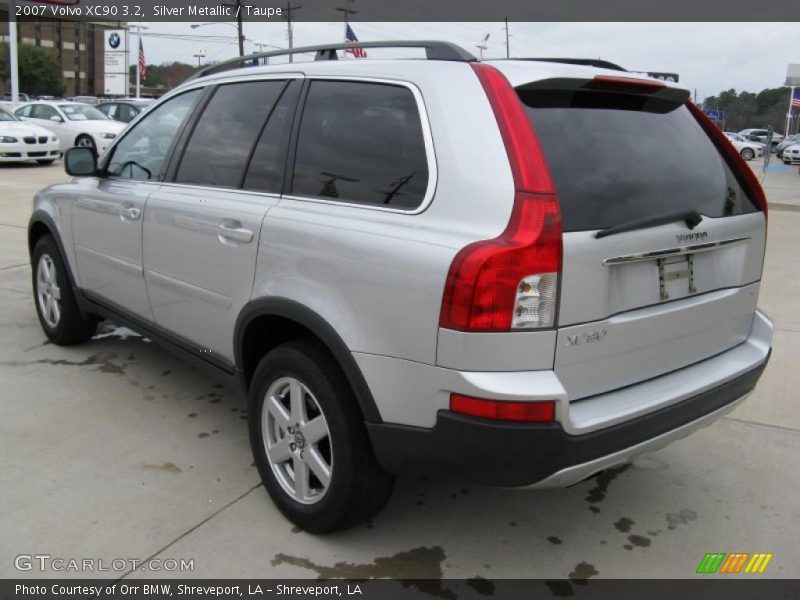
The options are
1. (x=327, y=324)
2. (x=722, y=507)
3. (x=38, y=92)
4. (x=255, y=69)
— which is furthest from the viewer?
(x=38, y=92)

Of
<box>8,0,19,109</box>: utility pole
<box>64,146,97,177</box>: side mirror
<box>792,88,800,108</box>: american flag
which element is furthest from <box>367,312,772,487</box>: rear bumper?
<box>792,88,800,108</box>: american flag

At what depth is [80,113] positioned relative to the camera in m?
19.9

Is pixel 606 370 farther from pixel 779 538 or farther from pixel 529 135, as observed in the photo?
pixel 779 538

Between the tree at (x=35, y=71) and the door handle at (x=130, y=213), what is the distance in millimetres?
89301

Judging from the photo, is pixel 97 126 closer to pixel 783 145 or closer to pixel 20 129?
pixel 20 129

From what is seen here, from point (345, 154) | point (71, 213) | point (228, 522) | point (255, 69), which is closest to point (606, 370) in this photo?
point (345, 154)

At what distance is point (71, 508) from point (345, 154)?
5.98 feet

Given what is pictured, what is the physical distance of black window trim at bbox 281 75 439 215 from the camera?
229 centimetres

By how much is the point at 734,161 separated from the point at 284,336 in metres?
2.03

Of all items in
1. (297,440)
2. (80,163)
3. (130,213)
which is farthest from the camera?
(80,163)

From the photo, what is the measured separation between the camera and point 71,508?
9.58ft

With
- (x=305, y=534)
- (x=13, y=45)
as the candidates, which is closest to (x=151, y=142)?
(x=305, y=534)

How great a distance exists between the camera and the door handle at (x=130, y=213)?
365 centimetres

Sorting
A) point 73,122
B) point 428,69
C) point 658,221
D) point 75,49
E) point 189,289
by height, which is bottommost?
point 189,289
